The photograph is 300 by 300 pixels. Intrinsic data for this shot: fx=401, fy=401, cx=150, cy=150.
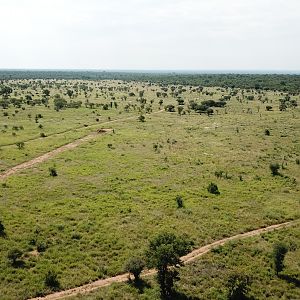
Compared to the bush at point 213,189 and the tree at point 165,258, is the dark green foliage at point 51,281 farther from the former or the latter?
the bush at point 213,189

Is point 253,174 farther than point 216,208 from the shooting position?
Yes

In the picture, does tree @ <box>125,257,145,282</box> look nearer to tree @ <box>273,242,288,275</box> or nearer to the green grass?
the green grass

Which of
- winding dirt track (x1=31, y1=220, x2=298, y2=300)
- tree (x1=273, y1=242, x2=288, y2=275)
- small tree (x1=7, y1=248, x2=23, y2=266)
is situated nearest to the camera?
winding dirt track (x1=31, y1=220, x2=298, y2=300)

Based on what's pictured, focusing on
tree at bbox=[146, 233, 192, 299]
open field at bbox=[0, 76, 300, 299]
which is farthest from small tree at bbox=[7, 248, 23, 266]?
tree at bbox=[146, 233, 192, 299]

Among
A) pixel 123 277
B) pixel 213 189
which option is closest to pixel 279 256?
pixel 123 277

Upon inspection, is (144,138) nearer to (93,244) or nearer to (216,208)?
(216,208)

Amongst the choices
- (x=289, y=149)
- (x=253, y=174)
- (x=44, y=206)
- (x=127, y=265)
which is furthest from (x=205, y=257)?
(x=289, y=149)

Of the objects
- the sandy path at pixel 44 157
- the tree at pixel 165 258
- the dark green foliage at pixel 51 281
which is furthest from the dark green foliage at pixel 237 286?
the sandy path at pixel 44 157
